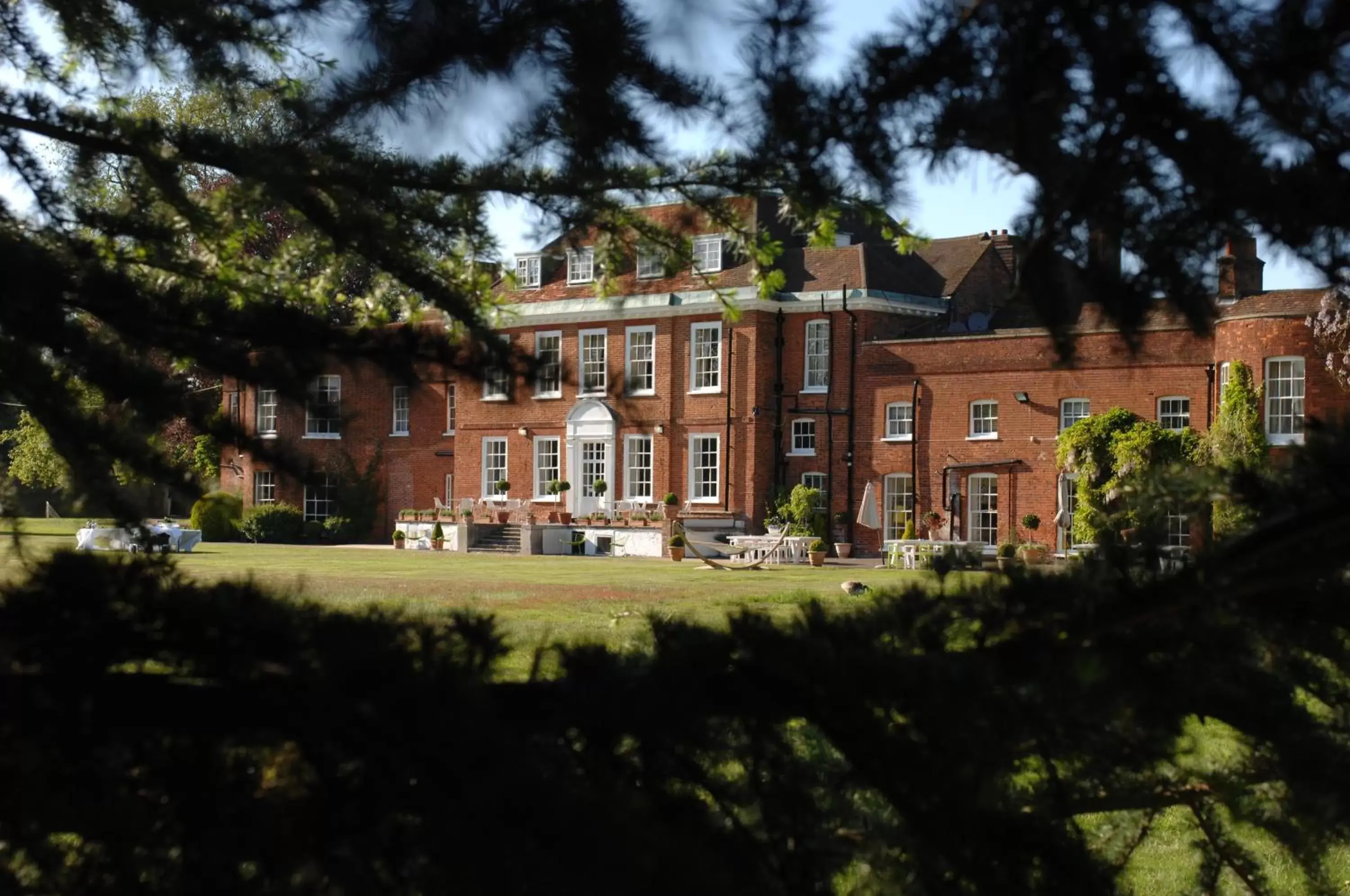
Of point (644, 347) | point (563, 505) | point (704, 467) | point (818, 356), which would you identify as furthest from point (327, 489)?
point (563, 505)

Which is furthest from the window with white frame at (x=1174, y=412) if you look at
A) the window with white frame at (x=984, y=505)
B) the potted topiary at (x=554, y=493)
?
the potted topiary at (x=554, y=493)

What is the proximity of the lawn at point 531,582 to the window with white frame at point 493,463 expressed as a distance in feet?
20.7

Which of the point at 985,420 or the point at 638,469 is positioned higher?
the point at 985,420

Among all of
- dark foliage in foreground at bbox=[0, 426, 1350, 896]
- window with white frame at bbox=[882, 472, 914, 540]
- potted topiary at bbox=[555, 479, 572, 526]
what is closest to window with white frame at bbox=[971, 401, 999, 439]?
window with white frame at bbox=[882, 472, 914, 540]

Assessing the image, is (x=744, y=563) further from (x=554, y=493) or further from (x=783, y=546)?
(x=554, y=493)

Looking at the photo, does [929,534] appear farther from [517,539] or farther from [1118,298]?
[1118,298]

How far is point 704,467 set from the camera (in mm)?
37125

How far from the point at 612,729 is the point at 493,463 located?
40031mm

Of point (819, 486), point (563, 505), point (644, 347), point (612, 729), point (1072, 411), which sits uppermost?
point (644, 347)

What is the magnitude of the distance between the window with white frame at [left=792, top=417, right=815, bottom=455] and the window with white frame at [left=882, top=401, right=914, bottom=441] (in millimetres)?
2170

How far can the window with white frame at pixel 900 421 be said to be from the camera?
110 feet

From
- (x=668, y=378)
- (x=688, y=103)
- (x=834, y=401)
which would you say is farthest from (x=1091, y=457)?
(x=688, y=103)

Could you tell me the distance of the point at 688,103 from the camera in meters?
3.25

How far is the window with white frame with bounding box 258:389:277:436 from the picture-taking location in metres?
2.68
